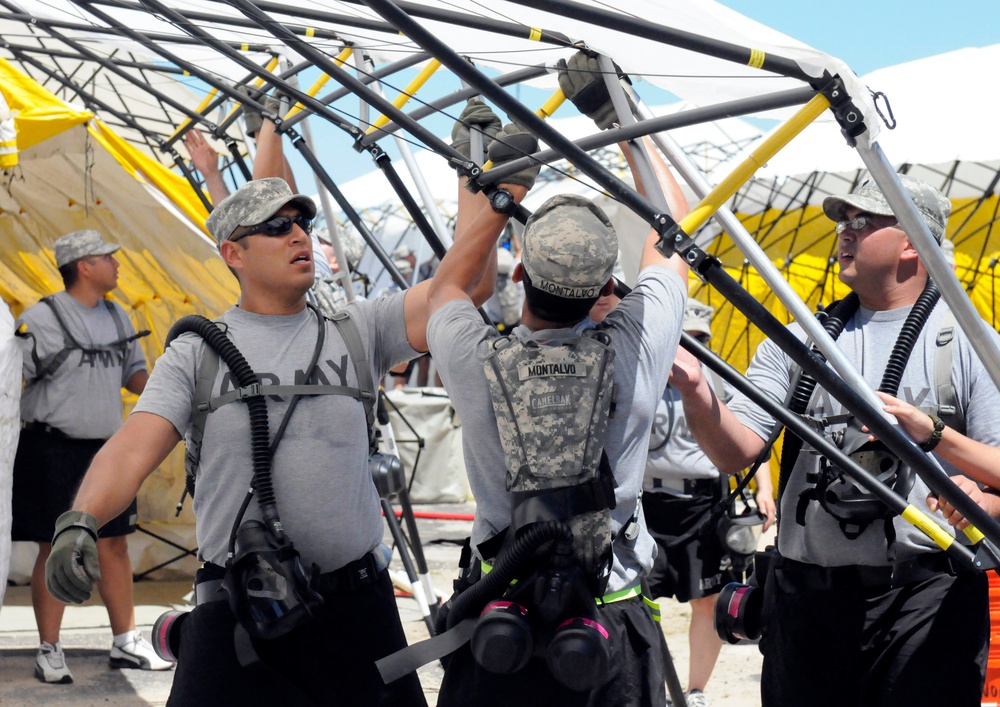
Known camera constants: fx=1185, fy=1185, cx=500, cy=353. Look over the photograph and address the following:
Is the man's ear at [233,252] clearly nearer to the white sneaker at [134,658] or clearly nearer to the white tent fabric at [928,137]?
the white sneaker at [134,658]

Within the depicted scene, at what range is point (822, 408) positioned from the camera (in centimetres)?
331

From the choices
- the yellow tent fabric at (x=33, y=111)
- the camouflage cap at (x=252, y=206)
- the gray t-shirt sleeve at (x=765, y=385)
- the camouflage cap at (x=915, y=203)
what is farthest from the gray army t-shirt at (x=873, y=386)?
the yellow tent fabric at (x=33, y=111)

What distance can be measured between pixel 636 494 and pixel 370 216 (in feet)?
60.8

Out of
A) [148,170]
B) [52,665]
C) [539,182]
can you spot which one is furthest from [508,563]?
[539,182]

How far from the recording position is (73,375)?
5.96 meters

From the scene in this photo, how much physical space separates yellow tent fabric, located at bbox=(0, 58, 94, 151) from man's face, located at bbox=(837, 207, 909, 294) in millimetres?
4515

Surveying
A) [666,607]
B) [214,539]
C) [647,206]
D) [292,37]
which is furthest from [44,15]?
[666,607]

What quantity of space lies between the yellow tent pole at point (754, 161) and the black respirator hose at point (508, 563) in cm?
71

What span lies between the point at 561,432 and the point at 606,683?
535 millimetres

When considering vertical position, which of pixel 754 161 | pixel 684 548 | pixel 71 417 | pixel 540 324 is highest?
pixel 754 161

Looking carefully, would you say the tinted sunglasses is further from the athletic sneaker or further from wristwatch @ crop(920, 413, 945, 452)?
the athletic sneaker

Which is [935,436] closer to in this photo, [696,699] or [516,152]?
[516,152]

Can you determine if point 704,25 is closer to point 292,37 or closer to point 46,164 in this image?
→ point 292,37

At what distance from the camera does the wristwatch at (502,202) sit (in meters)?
2.74
